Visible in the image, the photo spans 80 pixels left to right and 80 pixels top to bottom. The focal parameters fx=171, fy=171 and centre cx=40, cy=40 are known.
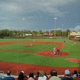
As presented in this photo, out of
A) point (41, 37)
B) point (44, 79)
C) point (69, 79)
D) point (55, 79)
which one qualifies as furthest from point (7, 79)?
point (41, 37)

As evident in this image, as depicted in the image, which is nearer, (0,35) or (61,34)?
(0,35)

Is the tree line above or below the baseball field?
Answer: above

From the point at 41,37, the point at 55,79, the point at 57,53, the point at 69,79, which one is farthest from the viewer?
the point at 41,37

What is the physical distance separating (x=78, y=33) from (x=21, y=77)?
58917mm

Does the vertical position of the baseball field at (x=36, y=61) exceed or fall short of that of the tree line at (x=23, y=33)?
it falls short

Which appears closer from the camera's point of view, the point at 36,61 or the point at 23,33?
the point at 36,61

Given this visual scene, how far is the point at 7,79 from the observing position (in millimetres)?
5402

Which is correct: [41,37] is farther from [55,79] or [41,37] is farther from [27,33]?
[55,79]

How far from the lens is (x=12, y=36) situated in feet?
200

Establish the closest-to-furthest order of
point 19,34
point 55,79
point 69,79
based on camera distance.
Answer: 1. point 55,79
2. point 69,79
3. point 19,34

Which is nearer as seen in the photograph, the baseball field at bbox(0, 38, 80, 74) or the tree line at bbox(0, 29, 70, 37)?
Result: the baseball field at bbox(0, 38, 80, 74)

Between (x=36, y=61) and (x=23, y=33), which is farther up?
(x=23, y=33)

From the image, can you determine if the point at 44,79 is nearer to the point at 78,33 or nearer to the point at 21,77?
the point at 21,77

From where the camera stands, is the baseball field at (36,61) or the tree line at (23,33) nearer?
the baseball field at (36,61)
